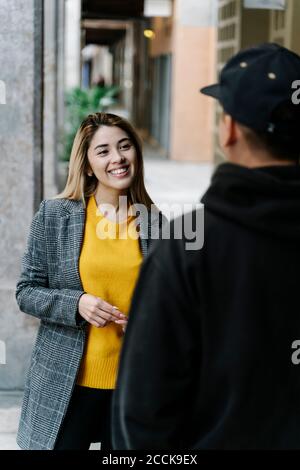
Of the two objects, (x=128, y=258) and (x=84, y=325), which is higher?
(x=128, y=258)

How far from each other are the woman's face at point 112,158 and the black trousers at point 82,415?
28.4 inches

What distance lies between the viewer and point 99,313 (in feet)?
8.61

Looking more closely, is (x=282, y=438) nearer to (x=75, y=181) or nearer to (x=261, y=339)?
(x=261, y=339)

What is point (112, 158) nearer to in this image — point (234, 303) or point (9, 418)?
point (234, 303)

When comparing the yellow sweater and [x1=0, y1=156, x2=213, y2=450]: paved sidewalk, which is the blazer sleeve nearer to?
the yellow sweater

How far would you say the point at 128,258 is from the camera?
2.75 metres

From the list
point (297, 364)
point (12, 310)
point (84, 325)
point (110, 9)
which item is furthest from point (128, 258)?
point (110, 9)

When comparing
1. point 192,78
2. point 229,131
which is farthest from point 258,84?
point 192,78

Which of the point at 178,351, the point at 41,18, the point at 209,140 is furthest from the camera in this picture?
the point at 209,140

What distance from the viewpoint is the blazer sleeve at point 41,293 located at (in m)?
2.69

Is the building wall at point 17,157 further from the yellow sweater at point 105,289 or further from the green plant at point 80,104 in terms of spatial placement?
the green plant at point 80,104

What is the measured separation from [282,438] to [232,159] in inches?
23.6

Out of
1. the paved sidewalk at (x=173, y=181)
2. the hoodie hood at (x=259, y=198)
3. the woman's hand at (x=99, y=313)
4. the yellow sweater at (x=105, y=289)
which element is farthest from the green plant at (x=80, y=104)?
the hoodie hood at (x=259, y=198)

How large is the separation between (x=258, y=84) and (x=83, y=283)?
1.31 metres
